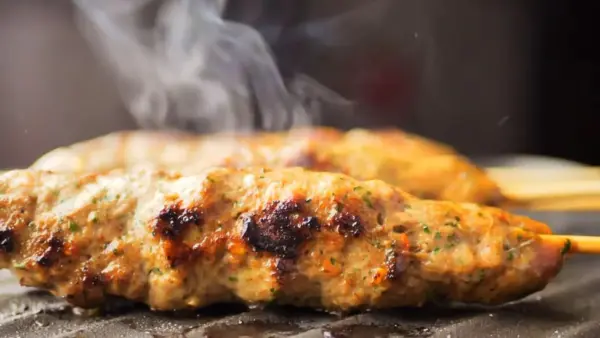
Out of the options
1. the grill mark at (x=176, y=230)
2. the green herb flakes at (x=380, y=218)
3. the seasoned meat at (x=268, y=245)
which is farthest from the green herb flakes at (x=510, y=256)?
the grill mark at (x=176, y=230)

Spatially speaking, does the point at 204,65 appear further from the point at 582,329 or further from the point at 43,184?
the point at 582,329

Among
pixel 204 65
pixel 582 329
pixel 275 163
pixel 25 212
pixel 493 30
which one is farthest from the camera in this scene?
pixel 493 30

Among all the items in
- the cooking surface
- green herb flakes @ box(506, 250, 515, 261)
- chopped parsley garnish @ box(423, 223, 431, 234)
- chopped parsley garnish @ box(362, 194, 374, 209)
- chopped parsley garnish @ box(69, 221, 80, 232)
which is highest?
chopped parsley garnish @ box(362, 194, 374, 209)

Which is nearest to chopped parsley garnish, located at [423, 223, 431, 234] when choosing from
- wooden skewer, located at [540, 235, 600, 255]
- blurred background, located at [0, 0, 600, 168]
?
wooden skewer, located at [540, 235, 600, 255]

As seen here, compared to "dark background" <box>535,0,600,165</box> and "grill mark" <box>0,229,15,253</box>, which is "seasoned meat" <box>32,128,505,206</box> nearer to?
"grill mark" <box>0,229,15,253</box>

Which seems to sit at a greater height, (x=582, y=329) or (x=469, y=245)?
(x=469, y=245)

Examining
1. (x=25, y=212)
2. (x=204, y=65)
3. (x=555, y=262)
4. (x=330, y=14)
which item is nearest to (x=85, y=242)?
(x=25, y=212)

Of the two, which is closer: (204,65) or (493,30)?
(204,65)
